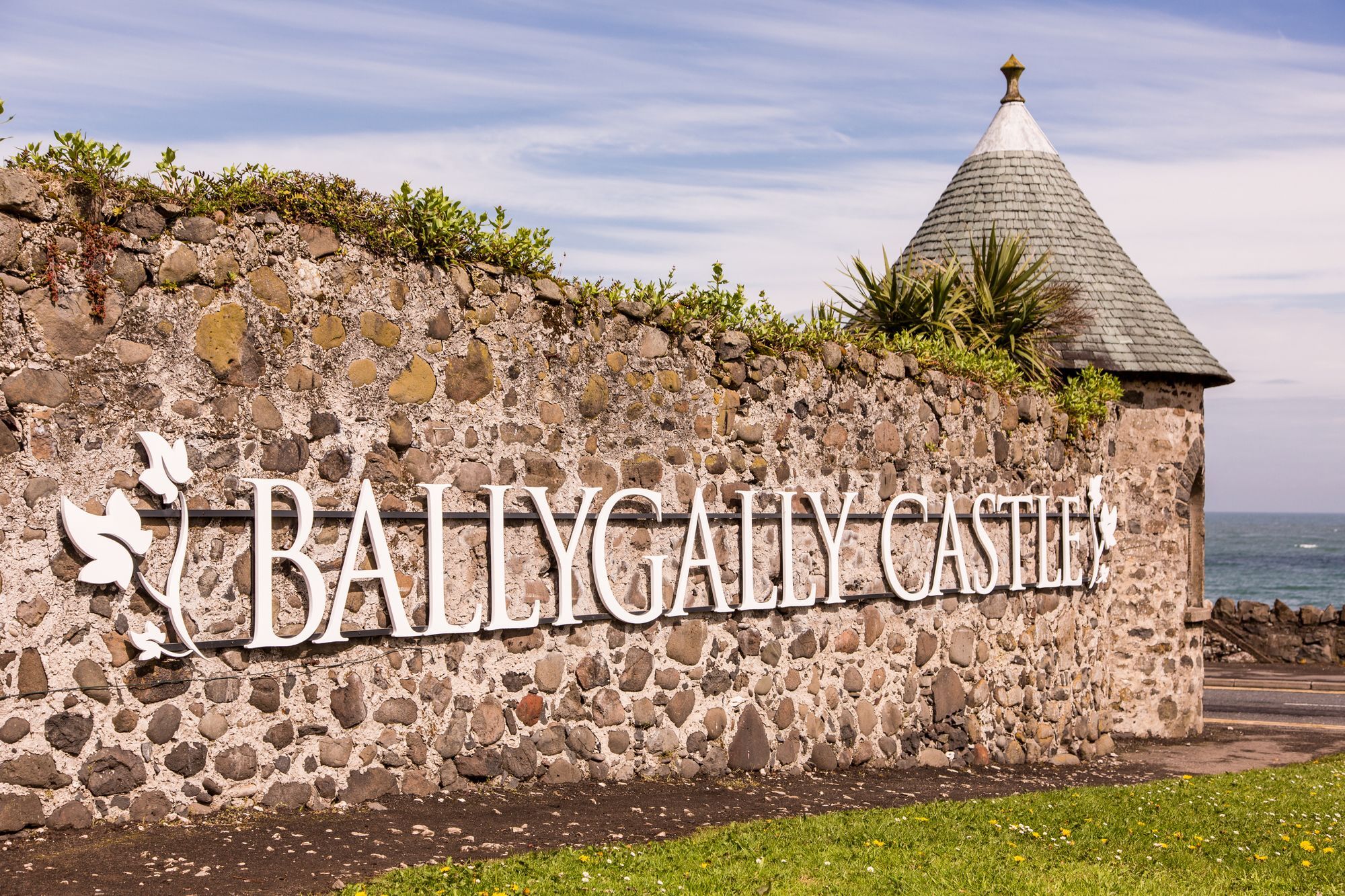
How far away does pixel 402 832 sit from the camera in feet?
20.4

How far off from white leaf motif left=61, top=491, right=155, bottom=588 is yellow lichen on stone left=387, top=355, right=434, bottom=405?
1536 millimetres

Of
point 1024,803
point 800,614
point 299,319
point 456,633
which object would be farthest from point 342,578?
point 1024,803

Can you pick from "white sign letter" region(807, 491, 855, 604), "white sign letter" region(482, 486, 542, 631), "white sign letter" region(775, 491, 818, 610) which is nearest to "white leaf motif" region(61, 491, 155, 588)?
"white sign letter" region(482, 486, 542, 631)

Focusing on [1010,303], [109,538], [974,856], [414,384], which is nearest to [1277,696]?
[1010,303]

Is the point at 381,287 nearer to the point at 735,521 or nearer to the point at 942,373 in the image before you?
the point at 735,521

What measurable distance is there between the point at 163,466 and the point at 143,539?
358mm

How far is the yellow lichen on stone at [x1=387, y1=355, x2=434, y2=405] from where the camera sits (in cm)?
687

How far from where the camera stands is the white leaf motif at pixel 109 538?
225 inches

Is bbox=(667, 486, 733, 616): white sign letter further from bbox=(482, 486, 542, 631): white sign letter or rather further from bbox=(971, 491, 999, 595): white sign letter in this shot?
bbox=(971, 491, 999, 595): white sign letter

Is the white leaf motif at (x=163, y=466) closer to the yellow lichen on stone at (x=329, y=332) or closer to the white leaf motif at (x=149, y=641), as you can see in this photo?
the white leaf motif at (x=149, y=641)

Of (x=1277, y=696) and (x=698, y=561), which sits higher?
(x=698, y=561)

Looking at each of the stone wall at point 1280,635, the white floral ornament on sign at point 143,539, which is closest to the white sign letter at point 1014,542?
the white floral ornament on sign at point 143,539

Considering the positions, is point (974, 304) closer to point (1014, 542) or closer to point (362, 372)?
point (1014, 542)

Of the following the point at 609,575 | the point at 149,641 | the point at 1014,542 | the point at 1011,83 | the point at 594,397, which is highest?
the point at 1011,83
